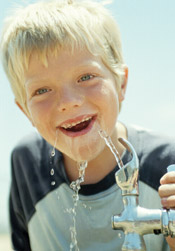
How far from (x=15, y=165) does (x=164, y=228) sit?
4.01 ft

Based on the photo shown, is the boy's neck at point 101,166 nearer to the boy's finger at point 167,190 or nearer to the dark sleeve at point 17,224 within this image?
the dark sleeve at point 17,224

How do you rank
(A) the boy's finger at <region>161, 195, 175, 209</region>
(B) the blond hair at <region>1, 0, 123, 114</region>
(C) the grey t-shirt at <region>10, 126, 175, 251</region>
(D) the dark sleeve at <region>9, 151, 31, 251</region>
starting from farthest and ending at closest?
(D) the dark sleeve at <region>9, 151, 31, 251</region>
(C) the grey t-shirt at <region>10, 126, 175, 251</region>
(B) the blond hair at <region>1, 0, 123, 114</region>
(A) the boy's finger at <region>161, 195, 175, 209</region>

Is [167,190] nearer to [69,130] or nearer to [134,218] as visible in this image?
[134,218]

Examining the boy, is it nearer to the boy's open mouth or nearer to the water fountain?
the boy's open mouth

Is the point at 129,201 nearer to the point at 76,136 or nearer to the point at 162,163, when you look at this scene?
the point at 76,136

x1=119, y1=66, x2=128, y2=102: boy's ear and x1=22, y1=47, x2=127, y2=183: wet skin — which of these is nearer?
x1=22, y1=47, x2=127, y2=183: wet skin

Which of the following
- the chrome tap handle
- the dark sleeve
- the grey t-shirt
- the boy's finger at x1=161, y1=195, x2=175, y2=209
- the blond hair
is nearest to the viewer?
the chrome tap handle

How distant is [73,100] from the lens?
1625 mm

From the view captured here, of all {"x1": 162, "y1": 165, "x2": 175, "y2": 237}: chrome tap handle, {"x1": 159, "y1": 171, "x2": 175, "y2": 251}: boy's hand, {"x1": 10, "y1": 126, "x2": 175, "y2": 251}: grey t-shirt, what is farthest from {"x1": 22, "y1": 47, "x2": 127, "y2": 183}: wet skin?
{"x1": 162, "y1": 165, "x2": 175, "y2": 237}: chrome tap handle

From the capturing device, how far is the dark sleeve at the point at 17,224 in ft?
7.39

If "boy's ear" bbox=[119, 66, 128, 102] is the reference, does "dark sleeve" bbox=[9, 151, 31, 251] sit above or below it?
below

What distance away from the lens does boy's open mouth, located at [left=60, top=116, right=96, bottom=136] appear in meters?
1.68

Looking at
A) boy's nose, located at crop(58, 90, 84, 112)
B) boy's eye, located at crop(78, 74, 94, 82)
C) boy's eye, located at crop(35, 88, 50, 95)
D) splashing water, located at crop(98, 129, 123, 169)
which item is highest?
boy's eye, located at crop(78, 74, 94, 82)

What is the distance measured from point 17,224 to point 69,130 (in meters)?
0.79
